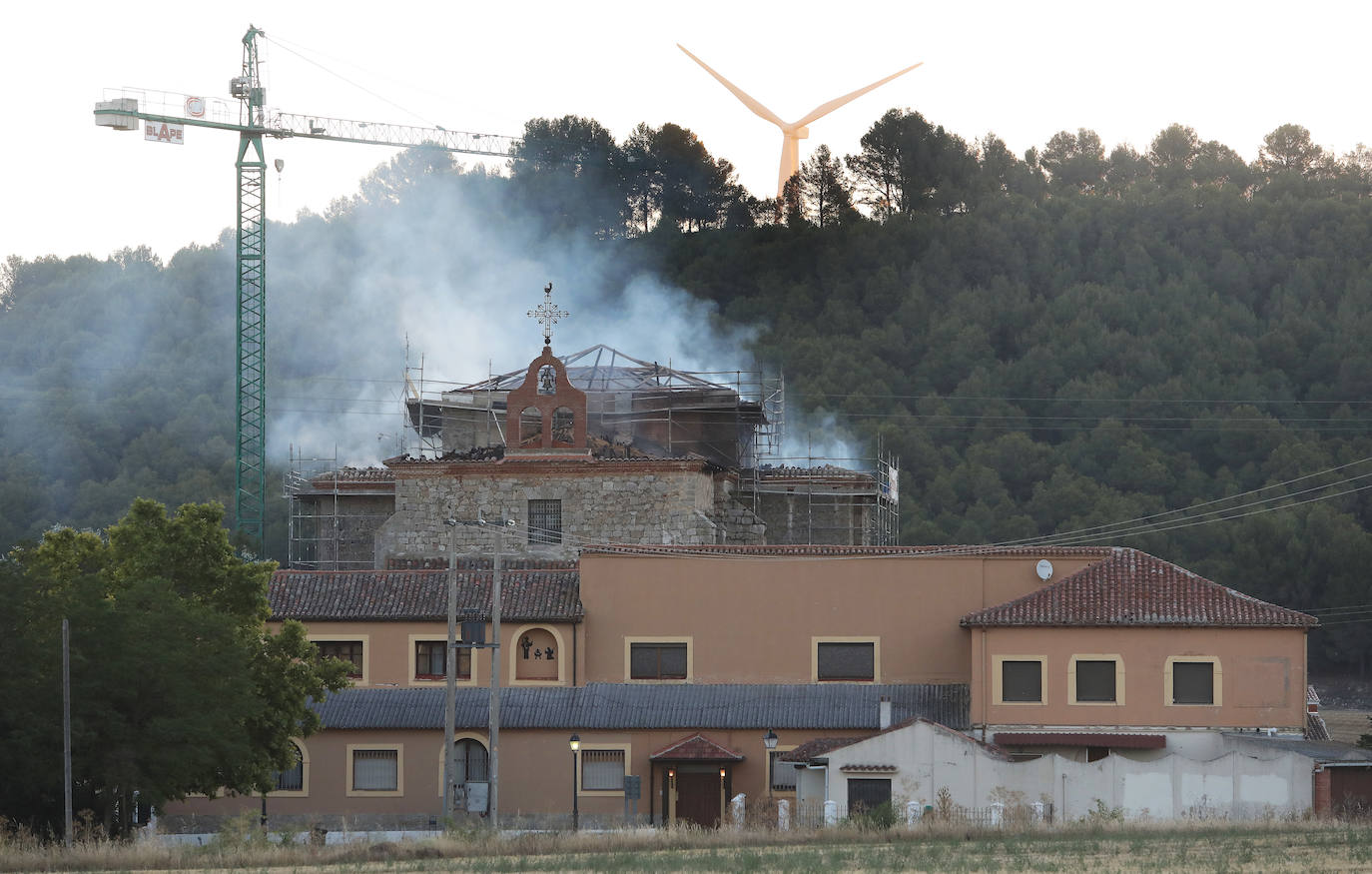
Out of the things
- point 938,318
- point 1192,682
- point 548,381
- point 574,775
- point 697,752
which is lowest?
point 574,775

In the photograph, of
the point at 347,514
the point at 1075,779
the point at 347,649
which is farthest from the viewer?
the point at 347,514

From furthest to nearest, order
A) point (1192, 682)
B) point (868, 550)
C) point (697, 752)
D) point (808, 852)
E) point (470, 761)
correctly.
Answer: point (868, 550)
point (470, 761)
point (697, 752)
point (1192, 682)
point (808, 852)

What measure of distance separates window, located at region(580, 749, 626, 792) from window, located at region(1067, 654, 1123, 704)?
9997 mm

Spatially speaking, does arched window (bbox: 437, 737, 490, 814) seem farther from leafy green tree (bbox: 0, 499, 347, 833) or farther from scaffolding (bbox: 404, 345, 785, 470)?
scaffolding (bbox: 404, 345, 785, 470)

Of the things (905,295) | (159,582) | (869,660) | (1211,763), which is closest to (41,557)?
(159,582)

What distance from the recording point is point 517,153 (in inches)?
4587

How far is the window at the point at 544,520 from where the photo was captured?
173ft

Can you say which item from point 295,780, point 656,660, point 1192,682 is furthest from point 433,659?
point 1192,682

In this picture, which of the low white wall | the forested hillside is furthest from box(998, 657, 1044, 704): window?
the forested hillside

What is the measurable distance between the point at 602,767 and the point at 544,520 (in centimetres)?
1029

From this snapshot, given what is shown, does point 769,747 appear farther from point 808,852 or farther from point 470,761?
point 808,852

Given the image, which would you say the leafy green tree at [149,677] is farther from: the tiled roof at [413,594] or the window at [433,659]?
the window at [433,659]

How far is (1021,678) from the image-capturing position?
142 feet

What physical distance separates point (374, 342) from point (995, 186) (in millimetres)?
34643
